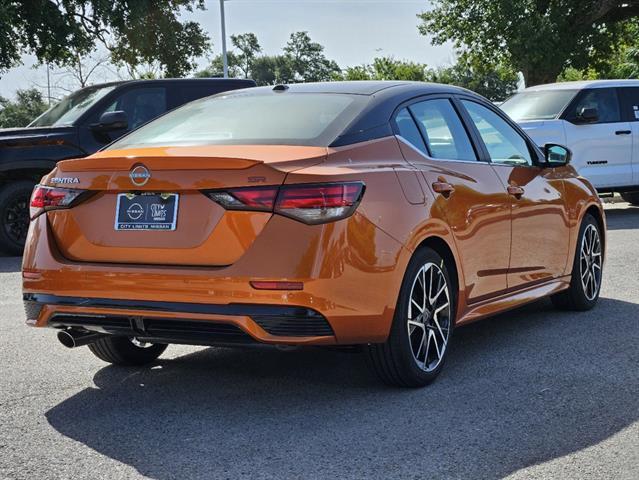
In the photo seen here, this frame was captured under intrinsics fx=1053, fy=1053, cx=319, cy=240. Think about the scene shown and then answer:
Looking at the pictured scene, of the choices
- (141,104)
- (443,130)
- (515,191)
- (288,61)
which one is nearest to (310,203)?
(443,130)

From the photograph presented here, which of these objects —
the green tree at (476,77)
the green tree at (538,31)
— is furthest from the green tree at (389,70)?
the green tree at (538,31)

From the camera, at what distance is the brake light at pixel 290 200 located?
464 centimetres

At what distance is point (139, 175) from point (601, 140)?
11.4 m

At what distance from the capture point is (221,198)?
4.68 m

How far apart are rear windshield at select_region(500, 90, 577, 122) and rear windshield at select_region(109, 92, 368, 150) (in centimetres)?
958

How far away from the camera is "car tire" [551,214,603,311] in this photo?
752 centimetres

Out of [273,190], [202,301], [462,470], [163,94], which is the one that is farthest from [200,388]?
[163,94]

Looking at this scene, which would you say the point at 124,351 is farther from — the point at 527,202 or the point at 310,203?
the point at 527,202

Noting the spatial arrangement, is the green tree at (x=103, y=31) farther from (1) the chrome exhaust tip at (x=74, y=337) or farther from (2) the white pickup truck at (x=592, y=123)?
(1) the chrome exhaust tip at (x=74, y=337)

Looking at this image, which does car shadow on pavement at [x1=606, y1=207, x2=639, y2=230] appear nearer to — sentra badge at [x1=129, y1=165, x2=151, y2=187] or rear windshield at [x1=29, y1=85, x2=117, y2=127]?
rear windshield at [x1=29, y1=85, x2=117, y2=127]

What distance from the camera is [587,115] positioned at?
48.2 ft

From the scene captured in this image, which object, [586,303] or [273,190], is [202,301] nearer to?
[273,190]

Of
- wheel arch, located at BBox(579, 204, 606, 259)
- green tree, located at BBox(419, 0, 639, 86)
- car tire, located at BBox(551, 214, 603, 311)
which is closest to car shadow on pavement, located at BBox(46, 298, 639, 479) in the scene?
car tire, located at BBox(551, 214, 603, 311)

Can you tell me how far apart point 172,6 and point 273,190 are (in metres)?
26.9
